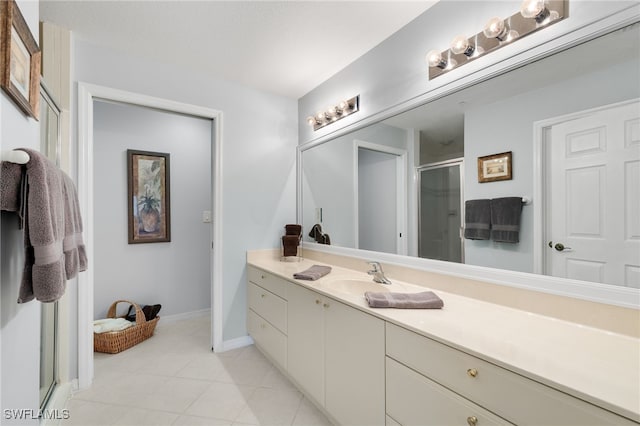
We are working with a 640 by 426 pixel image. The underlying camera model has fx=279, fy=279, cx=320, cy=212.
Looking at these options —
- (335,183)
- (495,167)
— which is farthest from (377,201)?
(495,167)

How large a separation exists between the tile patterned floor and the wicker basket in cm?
6

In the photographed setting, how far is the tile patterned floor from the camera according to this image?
5.26 ft

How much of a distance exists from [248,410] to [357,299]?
3.36 feet

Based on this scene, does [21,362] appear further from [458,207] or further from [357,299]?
[458,207]

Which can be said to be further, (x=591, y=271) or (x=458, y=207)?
(x=458, y=207)

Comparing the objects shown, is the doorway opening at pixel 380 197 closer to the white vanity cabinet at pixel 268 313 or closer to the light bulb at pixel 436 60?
the light bulb at pixel 436 60

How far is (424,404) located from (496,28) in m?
1.56

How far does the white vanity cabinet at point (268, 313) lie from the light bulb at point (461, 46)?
1.65 meters

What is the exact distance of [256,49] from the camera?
6.48ft

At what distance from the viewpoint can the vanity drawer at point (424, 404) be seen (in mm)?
861

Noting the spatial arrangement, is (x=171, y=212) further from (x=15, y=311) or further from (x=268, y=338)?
(x=15, y=311)

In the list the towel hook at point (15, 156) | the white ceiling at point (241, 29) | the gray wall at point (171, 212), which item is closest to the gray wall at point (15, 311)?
the towel hook at point (15, 156)

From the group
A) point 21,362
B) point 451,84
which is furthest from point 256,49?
point 21,362

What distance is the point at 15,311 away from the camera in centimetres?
92
